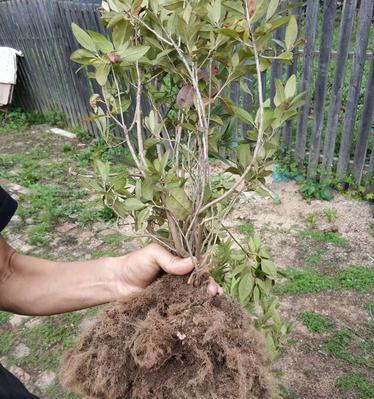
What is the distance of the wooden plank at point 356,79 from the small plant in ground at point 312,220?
22.4 inches

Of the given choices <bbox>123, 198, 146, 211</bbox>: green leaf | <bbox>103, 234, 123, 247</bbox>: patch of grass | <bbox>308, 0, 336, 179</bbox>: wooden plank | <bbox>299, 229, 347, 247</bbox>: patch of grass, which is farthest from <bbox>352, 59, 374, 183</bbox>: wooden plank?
<bbox>123, 198, 146, 211</bbox>: green leaf

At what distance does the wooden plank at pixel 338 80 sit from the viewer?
3.48 m

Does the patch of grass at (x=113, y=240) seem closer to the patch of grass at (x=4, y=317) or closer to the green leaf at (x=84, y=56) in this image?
the patch of grass at (x=4, y=317)

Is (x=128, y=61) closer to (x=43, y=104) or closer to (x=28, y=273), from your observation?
(x=28, y=273)

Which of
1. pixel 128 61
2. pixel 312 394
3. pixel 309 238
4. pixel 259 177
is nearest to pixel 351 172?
pixel 309 238

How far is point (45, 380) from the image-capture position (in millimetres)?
2580

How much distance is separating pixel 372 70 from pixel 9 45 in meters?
6.57

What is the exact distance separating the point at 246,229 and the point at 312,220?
60 centimetres

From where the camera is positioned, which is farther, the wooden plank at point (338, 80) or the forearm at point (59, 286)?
the wooden plank at point (338, 80)

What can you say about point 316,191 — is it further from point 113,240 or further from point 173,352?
point 173,352

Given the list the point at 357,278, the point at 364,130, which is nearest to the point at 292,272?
the point at 357,278

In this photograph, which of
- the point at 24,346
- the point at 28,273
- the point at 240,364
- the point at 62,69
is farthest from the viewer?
the point at 62,69

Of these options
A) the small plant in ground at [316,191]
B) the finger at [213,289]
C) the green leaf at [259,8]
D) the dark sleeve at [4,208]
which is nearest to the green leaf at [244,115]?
the green leaf at [259,8]

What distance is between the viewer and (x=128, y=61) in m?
1.10
